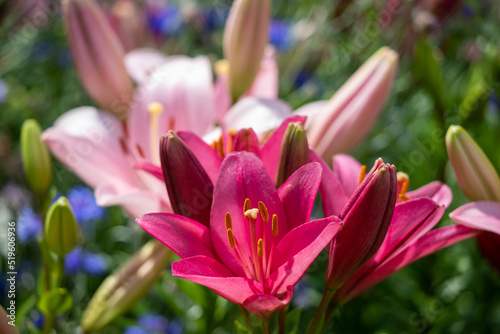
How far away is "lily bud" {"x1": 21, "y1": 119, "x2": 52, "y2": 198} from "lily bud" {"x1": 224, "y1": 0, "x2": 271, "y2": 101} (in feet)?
0.55

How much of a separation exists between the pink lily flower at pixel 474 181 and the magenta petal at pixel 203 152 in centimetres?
15

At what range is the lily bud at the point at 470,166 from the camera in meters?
0.38

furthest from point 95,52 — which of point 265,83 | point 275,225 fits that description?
point 275,225

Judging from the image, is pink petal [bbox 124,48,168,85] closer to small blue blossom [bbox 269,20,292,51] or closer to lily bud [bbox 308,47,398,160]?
lily bud [bbox 308,47,398,160]

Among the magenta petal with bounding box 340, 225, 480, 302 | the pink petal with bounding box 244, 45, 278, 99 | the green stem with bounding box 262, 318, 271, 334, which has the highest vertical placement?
the pink petal with bounding box 244, 45, 278, 99

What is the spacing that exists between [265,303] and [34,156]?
0.78 ft

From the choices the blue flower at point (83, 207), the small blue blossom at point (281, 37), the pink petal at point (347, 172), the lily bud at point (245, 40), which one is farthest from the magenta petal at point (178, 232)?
the small blue blossom at point (281, 37)

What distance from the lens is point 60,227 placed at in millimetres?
399

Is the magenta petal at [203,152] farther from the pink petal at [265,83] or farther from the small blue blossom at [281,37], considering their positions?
the small blue blossom at [281,37]

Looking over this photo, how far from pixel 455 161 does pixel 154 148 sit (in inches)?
9.4

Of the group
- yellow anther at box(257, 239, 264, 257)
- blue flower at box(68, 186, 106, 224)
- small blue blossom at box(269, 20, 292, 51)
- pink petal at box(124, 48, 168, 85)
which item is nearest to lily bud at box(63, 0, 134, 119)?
pink petal at box(124, 48, 168, 85)

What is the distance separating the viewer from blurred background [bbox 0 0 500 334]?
545 millimetres

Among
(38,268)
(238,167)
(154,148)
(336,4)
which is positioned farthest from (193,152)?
(336,4)

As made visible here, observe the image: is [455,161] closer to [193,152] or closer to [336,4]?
[193,152]
